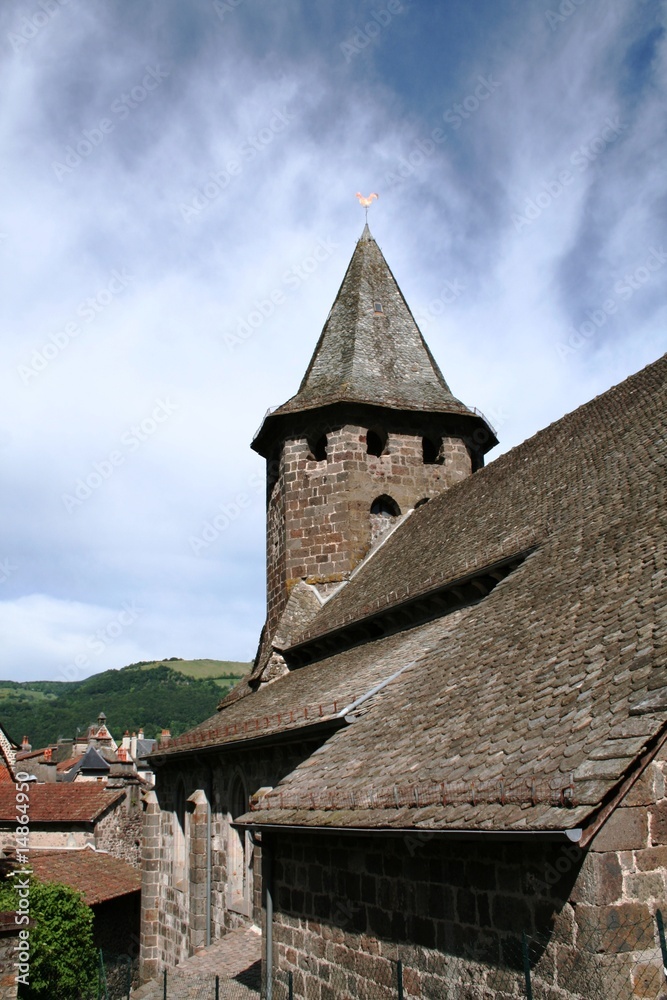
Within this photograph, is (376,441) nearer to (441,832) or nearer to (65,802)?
(441,832)

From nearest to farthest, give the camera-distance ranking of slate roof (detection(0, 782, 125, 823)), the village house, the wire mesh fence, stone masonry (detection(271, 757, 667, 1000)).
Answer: stone masonry (detection(271, 757, 667, 1000)) → the village house → the wire mesh fence → slate roof (detection(0, 782, 125, 823))

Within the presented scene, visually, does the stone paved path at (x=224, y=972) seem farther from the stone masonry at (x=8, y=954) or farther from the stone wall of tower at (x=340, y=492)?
the stone wall of tower at (x=340, y=492)

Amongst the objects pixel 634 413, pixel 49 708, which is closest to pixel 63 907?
pixel 634 413

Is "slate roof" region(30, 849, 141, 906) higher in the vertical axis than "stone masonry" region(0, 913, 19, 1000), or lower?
lower

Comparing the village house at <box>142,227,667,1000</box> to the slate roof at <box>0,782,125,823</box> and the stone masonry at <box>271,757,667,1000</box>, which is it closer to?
the stone masonry at <box>271,757,667,1000</box>

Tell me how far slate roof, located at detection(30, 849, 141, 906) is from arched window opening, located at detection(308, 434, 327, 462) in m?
11.2

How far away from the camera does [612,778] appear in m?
4.84

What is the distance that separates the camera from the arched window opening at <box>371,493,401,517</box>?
1861 centimetres

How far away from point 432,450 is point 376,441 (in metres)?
1.34

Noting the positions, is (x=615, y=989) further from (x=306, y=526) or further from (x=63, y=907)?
(x=63, y=907)

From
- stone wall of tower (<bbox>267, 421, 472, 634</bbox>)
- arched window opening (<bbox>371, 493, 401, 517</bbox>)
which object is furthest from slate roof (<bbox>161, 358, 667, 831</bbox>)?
arched window opening (<bbox>371, 493, 401, 517</bbox>)

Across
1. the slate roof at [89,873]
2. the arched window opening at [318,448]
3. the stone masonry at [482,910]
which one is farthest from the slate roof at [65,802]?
the stone masonry at [482,910]

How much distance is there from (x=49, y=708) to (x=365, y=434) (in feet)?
421

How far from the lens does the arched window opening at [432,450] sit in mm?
19500
